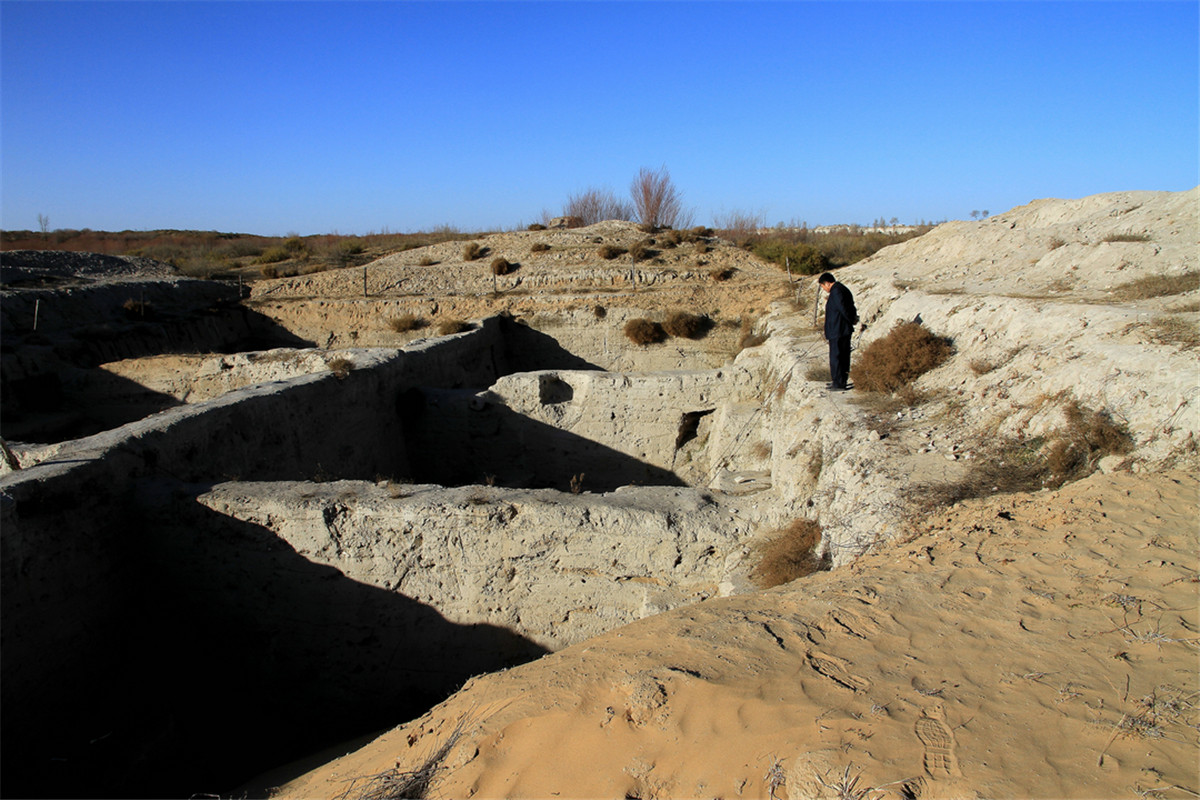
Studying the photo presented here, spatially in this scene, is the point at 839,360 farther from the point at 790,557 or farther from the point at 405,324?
the point at 405,324

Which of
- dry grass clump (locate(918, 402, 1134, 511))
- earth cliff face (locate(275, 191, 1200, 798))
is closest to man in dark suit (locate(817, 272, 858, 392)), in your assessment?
earth cliff face (locate(275, 191, 1200, 798))

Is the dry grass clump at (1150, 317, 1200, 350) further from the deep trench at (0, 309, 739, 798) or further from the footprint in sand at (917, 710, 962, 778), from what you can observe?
the deep trench at (0, 309, 739, 798)

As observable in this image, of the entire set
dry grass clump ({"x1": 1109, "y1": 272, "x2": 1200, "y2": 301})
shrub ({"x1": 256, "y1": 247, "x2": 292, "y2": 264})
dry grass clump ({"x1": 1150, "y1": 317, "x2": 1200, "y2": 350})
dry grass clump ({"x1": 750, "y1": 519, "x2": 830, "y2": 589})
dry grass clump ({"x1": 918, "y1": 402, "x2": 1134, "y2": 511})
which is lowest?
dry grass clump ({"x1": 750, "y1": 519, "x2": 830, "y2": 589})

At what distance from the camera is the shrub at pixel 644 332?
15617mm

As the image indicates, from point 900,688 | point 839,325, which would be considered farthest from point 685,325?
point 900,688

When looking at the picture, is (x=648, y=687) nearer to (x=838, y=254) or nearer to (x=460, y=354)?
(x=460, y=354)

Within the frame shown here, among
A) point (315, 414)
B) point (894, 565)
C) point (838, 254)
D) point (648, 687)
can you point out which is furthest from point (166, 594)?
point (838, 254)

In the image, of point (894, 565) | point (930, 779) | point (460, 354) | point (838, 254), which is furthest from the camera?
point (838, 254)

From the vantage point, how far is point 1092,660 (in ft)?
8.95

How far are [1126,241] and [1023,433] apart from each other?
505cm

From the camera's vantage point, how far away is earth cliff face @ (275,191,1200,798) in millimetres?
2336

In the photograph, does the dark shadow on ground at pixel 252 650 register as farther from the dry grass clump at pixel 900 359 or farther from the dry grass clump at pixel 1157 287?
the dry grass clump at pixel 1157 287

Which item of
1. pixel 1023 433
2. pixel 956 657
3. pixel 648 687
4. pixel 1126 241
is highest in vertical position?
pixel 1126 241

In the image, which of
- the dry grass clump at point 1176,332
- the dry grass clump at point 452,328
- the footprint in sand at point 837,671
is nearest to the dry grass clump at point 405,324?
the dry grass clump at point 452,328
